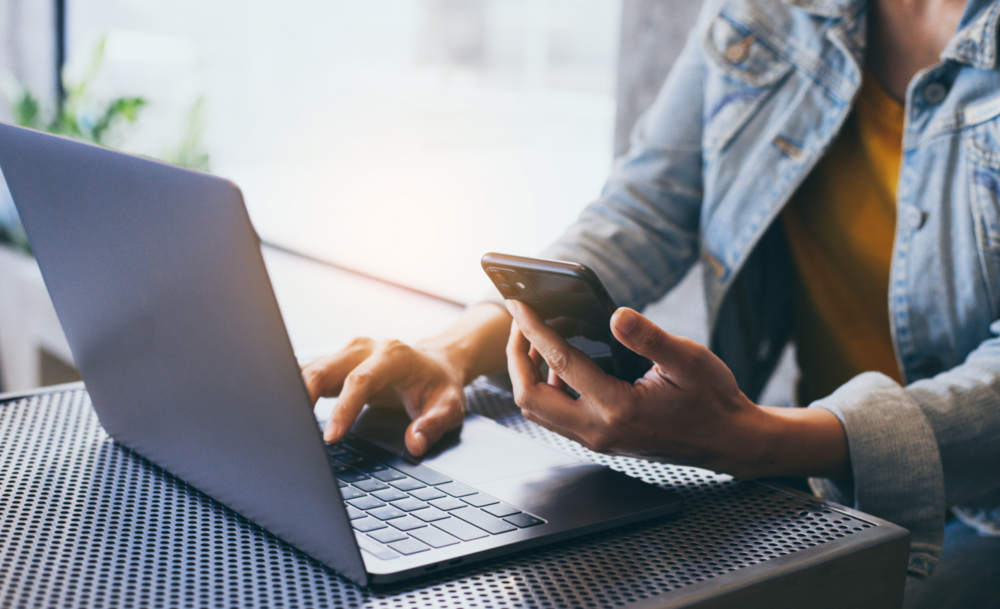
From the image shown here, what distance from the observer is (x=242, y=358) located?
419mm

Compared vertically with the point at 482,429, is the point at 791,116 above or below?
above

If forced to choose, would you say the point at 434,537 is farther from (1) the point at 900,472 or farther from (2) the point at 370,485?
(1) the point at 900,472

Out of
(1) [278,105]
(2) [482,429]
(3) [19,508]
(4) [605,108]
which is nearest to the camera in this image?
(3) [19,508]

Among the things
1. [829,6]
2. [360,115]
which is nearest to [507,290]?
[829,6]

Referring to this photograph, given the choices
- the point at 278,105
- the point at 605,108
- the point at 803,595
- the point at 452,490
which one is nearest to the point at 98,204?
the point at 452,490

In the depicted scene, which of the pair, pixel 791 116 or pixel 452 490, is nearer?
pixel 452 490

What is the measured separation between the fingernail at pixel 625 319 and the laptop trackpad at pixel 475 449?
0.15 m

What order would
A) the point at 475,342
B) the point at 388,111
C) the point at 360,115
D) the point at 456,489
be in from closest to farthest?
the point at 456,489 < the point at 475,342 < the point at 388,111 < the point at 360,115

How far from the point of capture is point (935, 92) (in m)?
0.88

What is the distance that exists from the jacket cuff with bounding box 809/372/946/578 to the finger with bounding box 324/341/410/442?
0.38m

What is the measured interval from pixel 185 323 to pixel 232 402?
0.17 feet

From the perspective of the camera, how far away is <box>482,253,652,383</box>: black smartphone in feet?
1.67

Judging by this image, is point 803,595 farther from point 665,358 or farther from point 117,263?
point 117,263

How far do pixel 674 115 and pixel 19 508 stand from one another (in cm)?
91
